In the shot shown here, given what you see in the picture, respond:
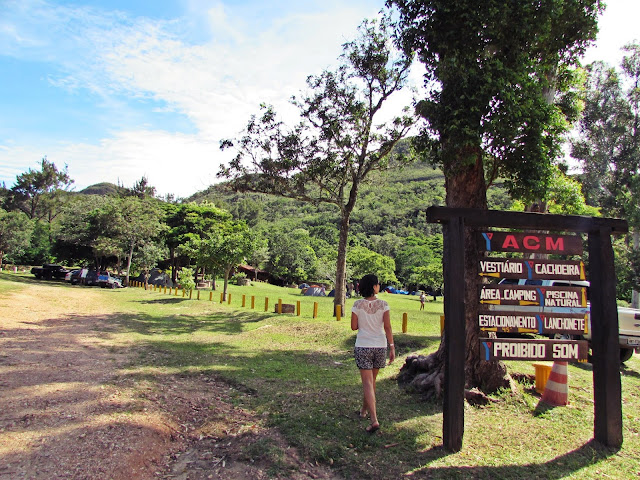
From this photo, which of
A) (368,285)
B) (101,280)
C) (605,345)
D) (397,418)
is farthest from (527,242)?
(101,280)

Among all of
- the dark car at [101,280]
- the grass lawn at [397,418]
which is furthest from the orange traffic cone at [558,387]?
the dark car at [101,280]

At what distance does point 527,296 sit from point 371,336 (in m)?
1.86

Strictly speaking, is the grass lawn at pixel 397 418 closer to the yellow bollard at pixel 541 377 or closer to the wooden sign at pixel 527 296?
the yellow bollard at pixel 541 377

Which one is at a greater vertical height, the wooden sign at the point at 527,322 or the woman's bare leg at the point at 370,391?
the wooden sign at the point at 527,322

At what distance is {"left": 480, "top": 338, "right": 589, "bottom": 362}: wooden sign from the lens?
474 cm

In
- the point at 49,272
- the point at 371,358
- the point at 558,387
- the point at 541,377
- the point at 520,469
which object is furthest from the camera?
the point at 49,272

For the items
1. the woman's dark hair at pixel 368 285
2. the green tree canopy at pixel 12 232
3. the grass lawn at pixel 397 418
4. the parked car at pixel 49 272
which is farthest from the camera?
the parked car at pixel 49 272

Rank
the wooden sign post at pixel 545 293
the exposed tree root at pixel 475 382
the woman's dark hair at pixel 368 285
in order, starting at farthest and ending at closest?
1. the exposed tree root at pixel 475 382
2. the woman's dark hair at pixel 368 285
3. the wooden sign post at pixel 545 293

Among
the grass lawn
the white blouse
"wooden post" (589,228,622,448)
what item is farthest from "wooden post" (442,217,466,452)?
"wooden post" (589,228,622,448)

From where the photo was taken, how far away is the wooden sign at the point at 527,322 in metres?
4.84

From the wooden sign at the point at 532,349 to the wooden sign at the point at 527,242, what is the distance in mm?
1030

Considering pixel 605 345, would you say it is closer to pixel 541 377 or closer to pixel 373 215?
pixel 541 377

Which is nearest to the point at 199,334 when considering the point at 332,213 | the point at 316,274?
the point at 316,274

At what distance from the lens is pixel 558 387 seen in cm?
602
